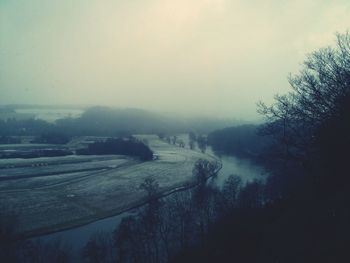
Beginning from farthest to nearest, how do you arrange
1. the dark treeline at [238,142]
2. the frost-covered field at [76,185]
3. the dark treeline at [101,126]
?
the dark treeline at [101,126]
the dark treeline at [238,142]
the frost-covered field at [76,185]

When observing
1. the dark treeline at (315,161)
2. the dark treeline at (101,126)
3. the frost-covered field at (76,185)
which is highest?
the dark treeline at (101,126)

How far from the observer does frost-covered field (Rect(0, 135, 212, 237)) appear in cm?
1655

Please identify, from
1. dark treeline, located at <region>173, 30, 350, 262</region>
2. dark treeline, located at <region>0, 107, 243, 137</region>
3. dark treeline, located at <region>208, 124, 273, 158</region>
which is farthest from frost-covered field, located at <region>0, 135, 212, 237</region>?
dark treeline, located at <region>0, 107, 243, 137</region>

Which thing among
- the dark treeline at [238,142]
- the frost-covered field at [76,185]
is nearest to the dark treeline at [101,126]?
the dark treeline at [238,142]

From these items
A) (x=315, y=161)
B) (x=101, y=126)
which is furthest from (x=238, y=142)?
(x=315, y=161)

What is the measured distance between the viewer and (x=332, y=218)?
5.11 meters

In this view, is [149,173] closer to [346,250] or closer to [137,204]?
[137,204]

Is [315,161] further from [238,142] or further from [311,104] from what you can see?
[238,142]

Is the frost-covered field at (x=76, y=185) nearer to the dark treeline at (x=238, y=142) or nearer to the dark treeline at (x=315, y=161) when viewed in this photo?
the dark treeline at (x=238, y=142)

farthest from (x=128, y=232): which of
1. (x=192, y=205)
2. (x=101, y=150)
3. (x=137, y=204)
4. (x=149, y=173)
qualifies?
(x=101, y=150)

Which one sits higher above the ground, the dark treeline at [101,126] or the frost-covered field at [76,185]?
the dark treeline at [101,126]

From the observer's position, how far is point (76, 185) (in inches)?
915

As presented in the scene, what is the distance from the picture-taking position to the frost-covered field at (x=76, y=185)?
16.5m

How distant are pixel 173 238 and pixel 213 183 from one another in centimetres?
1187
